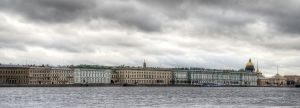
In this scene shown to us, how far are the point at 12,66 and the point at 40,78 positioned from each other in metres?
7.11

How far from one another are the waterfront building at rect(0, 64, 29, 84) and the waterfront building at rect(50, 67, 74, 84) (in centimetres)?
778

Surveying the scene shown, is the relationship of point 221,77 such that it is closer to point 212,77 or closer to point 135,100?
point 212,77

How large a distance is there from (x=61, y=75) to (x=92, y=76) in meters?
9.78

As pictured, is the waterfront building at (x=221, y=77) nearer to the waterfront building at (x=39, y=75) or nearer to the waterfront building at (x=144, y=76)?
the waterfront building at (x=144, y=76)

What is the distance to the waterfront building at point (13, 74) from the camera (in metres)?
123

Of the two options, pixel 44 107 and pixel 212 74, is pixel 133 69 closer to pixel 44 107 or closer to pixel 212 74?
pixel 212 74

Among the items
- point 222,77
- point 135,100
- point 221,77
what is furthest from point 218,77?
point 135,100

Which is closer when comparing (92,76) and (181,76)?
(92,76)

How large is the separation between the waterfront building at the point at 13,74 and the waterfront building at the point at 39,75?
126cm

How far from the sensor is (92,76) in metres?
142

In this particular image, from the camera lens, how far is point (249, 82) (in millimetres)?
192625

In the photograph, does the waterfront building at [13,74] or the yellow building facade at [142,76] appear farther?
the yellow building facade at [142,76]

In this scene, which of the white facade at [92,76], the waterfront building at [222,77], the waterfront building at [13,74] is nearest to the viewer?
the waterfront building at [13,74]

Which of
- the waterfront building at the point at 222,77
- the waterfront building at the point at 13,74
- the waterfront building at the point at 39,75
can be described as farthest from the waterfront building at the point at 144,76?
the waterfront building at the point at 13,74
